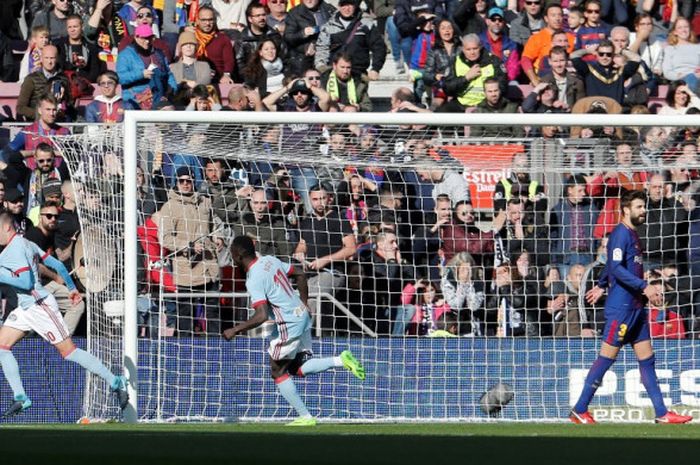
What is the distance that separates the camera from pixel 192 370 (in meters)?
14.5

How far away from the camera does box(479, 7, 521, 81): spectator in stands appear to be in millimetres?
18188

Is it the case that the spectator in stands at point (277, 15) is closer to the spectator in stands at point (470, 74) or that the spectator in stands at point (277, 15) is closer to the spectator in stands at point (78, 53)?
the spectator in stands at point (78, 53)

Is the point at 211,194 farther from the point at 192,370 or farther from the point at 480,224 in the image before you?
the point at 480,224

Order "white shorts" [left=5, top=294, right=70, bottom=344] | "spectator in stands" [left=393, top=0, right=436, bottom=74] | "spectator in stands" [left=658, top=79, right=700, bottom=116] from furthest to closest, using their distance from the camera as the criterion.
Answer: "spectator in stands" [left=393, top=0, right=436, bottom=74]
"spectator in stands" [left=658, top=79, right=700, bottom=116]
"white shorts" [left=5, top=294, right=70, bottom=344]

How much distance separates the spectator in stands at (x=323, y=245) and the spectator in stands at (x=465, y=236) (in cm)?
96

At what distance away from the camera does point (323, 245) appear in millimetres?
14977

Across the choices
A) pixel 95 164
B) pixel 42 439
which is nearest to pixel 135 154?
pixel 95 164

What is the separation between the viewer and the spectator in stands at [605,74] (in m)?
17.3

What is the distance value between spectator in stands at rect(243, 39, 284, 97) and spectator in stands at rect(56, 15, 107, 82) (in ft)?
6.22

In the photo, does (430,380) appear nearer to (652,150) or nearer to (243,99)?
(652,150)

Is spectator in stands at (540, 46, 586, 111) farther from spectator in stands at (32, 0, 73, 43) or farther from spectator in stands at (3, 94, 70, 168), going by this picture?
spectator in stands at (32, 0, 73, 43)

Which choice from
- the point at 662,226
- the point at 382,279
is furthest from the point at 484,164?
the point at 662,226

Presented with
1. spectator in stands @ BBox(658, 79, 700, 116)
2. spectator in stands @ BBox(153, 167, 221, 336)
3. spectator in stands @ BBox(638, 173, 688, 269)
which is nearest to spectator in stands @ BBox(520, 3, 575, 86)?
spectator in stands @ BBox(658, 79, 700, 116)

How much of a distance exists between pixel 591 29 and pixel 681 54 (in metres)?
→ 1.16
